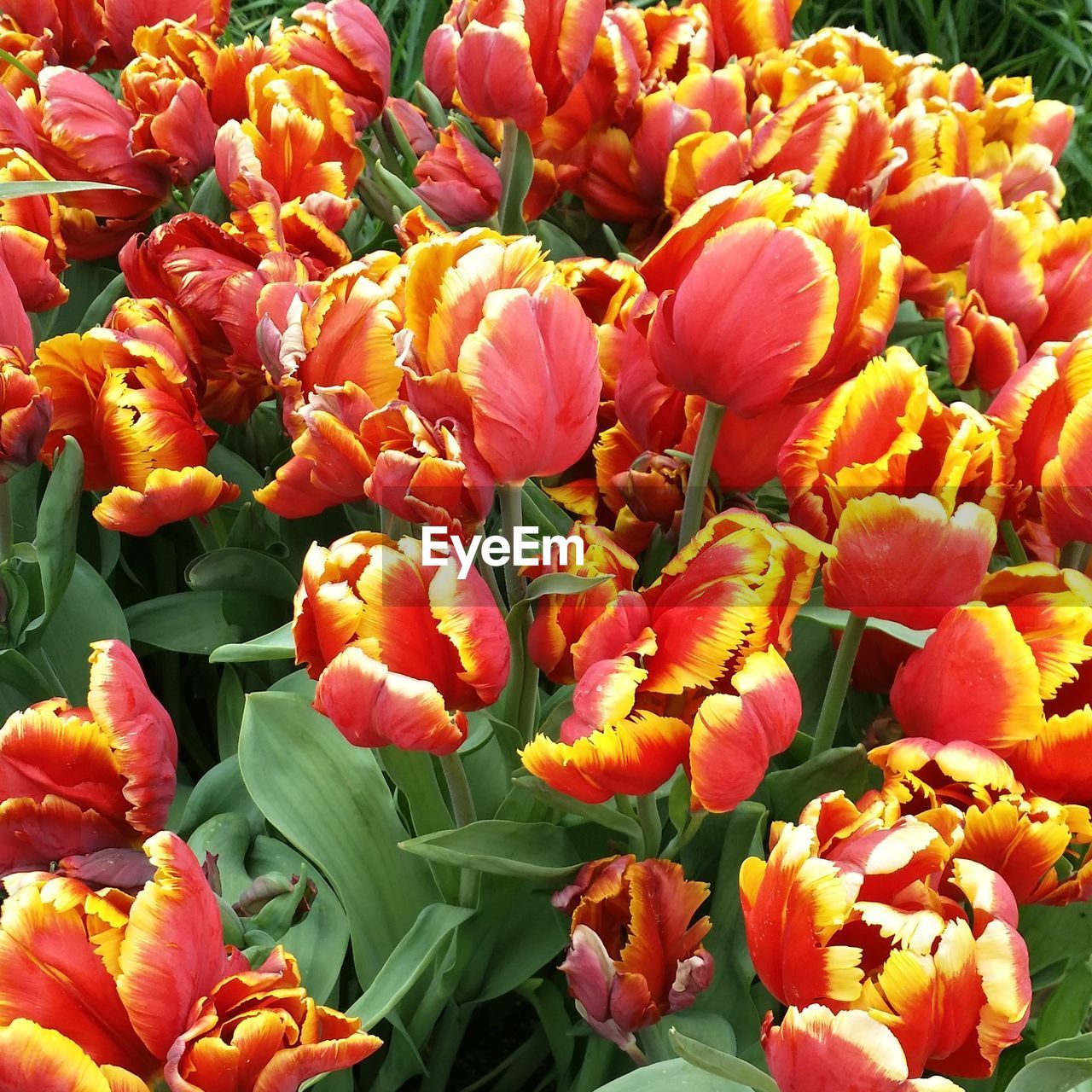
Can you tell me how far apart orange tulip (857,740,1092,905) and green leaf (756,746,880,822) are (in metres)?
0.06

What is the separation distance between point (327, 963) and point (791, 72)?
63 centimetres

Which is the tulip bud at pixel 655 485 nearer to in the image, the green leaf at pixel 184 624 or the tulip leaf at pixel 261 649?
the tulip leaf at pixel 261 649

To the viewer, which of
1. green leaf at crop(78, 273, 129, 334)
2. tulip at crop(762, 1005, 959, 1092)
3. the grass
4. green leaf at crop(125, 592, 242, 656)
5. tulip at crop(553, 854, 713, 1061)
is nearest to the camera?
tulip at crop(762, 1005, 959, 1092)

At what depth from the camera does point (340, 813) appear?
1.65 feet

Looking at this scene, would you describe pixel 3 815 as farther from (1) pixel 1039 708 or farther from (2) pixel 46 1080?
(1) pixel 1039 708

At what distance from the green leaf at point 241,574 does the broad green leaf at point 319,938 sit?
0.15 meters

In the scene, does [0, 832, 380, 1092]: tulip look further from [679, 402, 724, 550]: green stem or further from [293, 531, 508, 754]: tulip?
[679, 402, 724, 550]: green stem

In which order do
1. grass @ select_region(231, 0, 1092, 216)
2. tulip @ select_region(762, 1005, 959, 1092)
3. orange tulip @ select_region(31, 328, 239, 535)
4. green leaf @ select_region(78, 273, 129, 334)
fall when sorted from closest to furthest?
1. tulip @ select_region(762, 1005, 959, 1092)
2. orange tulip @ select_region(31, 328, 239, 535)
3. green leaf @ select_region(78, 273, 129, 334)
4. grass @ select_region(231, 0, 1092, 216)

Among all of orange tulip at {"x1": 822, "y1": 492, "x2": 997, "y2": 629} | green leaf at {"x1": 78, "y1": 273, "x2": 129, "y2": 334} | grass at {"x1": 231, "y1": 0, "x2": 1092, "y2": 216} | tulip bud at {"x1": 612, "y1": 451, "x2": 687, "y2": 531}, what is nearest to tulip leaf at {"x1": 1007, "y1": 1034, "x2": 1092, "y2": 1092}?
orange tulip at {"x1": 822, "y1": 492, "x2": 997, "y2": 629}

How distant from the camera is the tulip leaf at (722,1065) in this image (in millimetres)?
331

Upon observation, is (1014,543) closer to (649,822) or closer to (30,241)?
(649,822)

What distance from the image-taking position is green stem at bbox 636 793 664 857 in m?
0.44

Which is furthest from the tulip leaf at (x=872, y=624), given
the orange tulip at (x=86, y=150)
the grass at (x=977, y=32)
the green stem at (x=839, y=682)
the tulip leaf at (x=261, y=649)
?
the grass at (x=977, y=32)

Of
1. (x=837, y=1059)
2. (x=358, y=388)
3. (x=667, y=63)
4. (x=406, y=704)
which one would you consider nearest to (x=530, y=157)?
(x=667, y=63)
